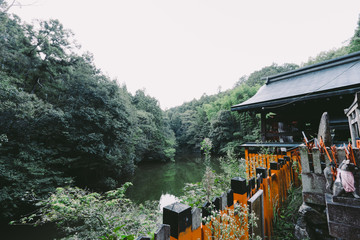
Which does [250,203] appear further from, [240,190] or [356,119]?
[356,119]

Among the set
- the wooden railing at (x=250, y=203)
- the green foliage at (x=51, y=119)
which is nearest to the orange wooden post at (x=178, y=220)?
the wooden railing at (x=250, y=203)

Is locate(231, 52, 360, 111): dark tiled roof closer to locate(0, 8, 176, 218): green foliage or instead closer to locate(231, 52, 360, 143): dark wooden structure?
locate(231, 52, 360, 143): dark wooden structure

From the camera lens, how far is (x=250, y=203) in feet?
4.77

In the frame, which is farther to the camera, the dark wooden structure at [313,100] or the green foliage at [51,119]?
the green foliage at [51,119]

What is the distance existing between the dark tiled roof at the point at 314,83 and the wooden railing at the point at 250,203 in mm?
1982

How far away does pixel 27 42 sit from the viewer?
340 inches

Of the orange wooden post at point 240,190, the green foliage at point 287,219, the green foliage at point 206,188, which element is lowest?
the green foliage at point 287,219

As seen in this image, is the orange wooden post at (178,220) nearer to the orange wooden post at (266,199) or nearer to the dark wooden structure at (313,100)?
the orange wooden post at (266,199)

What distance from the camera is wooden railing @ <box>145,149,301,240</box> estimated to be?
93 centimetres

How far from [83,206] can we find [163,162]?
18.7 metres

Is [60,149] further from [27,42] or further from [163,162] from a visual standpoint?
[163,162]

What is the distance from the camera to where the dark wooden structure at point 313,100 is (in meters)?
3.96

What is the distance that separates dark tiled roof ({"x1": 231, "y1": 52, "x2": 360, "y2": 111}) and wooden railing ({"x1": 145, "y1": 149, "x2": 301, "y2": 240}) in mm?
1982

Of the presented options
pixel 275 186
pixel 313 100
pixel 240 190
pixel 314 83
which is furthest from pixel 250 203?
pixel 314 83
